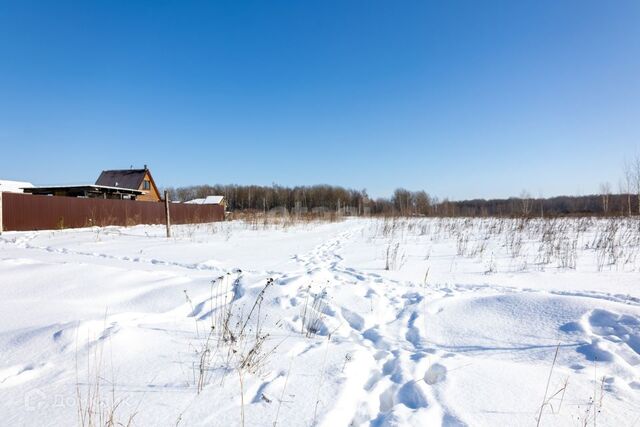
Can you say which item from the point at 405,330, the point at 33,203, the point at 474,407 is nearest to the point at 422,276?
the point at 405,330

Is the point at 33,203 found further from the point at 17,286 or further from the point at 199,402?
the point at 199,402

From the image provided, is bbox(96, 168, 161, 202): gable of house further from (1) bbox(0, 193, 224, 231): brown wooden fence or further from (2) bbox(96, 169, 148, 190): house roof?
(1) bbox(0, 193, 224, 231): brown wooden fence

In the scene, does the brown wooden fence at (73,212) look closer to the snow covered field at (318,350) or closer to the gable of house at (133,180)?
the snow covered field at (318,350)

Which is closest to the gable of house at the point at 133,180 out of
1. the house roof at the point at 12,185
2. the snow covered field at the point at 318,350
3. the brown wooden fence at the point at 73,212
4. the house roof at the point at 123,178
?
the house roof at the point at 123,178

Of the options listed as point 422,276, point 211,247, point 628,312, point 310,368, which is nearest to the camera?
point 310,368

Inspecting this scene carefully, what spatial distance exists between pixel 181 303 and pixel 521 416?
2978 millimetres

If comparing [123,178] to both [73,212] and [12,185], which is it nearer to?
[12,185]

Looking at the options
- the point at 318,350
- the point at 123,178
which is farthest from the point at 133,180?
the point at 318,350

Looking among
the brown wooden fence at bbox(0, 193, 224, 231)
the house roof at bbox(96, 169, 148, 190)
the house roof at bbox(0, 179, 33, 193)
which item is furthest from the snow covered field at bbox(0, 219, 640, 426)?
the house roof at bbox(0, 179, 33, 193)

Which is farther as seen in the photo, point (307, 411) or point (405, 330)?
point (405, 330)

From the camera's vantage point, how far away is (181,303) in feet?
10.3

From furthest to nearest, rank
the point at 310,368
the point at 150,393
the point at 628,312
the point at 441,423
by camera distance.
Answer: the point at 628,312
the point at 310,368
the point at 150,393
the point at 441,423

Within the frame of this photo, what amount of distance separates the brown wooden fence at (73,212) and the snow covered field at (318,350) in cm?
1042

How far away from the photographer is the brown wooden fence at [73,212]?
1183 cm
